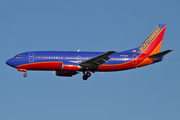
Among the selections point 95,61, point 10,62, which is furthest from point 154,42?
point 10,62

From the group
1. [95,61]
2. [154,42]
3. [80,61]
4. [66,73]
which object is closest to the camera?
[95,61]

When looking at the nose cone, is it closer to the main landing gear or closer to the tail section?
the main landing gear

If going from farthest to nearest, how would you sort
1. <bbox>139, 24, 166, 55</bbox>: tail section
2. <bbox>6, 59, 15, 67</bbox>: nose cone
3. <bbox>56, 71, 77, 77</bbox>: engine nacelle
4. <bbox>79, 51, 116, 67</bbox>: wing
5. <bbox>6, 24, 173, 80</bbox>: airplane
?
1. <bbox>139, 24, 166, 55</bbox>: tail section
2. <bbox>56, 71, 77, 77</bbox>: engine nacelle
3. <bbox>6, 59, 15, 67</bbox>: nose cone
4. <bbox>6, 24, 173, 80</bbox>: airplane
5. <bbox>79, 51, 116, 67</bbox>: wing

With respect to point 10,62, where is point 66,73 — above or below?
below

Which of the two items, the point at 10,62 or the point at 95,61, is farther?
the point at 10,62

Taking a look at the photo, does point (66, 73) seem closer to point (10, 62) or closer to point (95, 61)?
point (95, 61)

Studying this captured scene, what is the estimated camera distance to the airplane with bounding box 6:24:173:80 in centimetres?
5088

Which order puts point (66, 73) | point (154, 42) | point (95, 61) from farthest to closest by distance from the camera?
point (154, 42), point (66, 73), point (95, 61)

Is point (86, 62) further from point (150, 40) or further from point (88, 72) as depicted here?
point (150, 40)

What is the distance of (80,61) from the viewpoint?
51.7 metres

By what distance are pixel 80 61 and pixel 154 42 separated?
13234mm

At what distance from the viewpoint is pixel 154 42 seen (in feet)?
184

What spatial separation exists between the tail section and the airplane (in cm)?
59

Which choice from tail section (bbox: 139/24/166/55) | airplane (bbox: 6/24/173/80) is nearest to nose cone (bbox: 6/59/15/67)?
airplane (bbox: 6/24/173/80)
